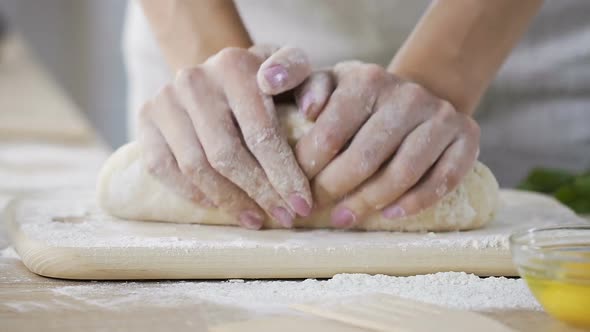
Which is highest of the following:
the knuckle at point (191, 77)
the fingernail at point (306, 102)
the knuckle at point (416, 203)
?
the knuckle at point (191, 77)

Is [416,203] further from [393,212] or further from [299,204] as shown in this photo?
[299,204]

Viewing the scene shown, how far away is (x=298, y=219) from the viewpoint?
4.48 feet

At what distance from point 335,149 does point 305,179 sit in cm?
7

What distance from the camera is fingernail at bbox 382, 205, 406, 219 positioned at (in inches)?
52.0

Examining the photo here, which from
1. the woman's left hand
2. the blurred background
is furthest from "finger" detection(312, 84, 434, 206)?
the blurred background

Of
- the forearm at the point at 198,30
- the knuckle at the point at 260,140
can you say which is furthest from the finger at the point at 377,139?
the forearm at the point at 198,30

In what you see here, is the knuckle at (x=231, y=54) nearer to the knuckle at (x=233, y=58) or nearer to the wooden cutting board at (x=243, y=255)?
the knuckle at (x=233, y=58)

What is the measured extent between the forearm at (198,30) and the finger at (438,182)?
0.43 metres

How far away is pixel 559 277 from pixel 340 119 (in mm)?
497

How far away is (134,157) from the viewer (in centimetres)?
146

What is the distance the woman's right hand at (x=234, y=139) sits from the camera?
1.29 metres

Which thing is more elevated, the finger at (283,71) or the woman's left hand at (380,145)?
the finger at (283,71)

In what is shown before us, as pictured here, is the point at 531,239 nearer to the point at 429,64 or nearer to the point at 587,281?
the point at 587,281

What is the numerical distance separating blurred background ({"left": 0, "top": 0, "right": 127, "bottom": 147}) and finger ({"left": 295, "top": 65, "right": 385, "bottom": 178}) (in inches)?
141
